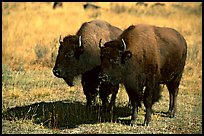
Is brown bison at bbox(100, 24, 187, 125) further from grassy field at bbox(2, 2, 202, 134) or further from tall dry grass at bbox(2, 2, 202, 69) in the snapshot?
tall dry grass at bbox(2, 2, 202, 69)

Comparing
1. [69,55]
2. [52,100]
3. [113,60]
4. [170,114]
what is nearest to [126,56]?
[113,60]

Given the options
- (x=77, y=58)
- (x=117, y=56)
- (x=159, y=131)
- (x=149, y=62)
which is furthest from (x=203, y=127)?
(x=77, y=58)

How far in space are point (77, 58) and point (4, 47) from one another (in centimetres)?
1055

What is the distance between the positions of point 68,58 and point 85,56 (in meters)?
0.50

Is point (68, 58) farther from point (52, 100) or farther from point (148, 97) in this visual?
point (52, 100)

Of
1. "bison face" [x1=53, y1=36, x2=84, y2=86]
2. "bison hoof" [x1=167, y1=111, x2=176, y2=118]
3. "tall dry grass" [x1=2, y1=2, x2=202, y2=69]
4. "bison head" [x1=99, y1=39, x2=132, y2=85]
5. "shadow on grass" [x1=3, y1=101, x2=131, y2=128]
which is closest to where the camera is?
"bison head" [x1=99, y1=39, x2=132, y2=85]

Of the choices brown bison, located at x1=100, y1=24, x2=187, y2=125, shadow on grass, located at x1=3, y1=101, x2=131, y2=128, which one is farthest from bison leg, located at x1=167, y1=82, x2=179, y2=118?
shadow on grass, located at x1=3, y1=101, x2=131, y2=128

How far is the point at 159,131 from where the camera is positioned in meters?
8.38

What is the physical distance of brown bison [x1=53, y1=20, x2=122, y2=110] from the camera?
30.1 feet

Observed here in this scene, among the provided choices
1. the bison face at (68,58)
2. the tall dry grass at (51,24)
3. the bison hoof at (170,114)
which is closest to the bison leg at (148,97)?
the bison hoof at (170,114)

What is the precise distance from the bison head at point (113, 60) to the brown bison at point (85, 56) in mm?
1068

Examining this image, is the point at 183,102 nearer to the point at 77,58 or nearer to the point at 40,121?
the point at 77,58

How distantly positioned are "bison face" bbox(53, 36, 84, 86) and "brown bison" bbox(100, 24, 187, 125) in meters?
0.84

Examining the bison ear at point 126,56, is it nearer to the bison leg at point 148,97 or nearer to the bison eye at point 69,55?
the bison leg at point 148,97
